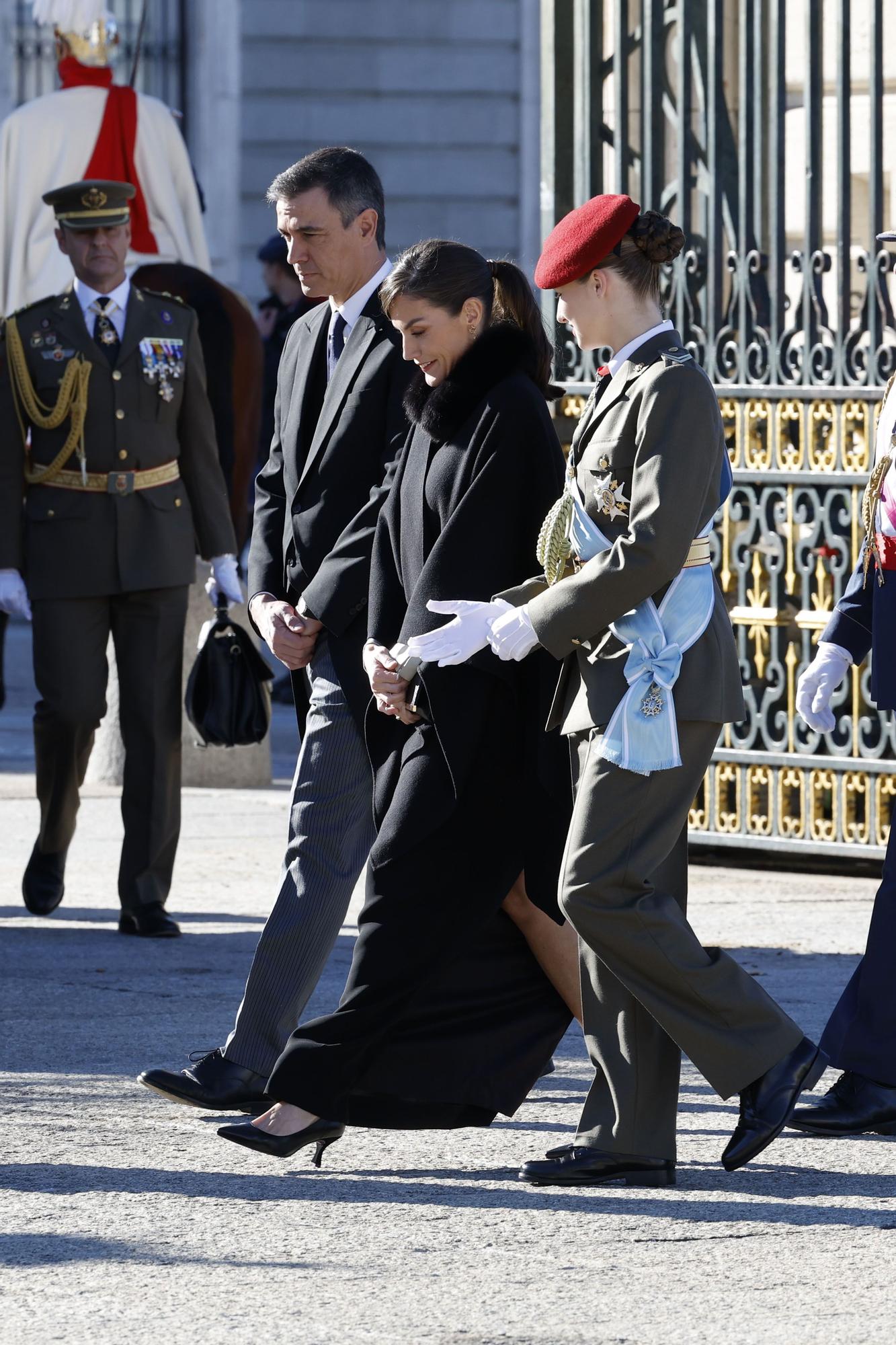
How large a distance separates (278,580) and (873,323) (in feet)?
9.38

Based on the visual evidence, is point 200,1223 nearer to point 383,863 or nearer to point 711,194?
point 383,863

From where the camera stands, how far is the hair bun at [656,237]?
462 cm

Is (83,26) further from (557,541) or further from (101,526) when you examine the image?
(557,541)

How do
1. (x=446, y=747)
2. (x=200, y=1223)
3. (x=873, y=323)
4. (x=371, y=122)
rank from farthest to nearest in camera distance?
(x=371, y=122)
(x=873, y=323)
(x=446, y=747)
(x=200, y=1223)

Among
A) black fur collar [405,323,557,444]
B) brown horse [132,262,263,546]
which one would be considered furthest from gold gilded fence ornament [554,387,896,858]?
black fur collar [405,323,557,444]

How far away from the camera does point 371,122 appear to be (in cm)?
2134

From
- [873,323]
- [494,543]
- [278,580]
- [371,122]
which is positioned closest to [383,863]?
[494,543]

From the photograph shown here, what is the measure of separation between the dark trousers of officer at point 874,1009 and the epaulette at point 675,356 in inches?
43.5

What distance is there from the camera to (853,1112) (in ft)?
16.8

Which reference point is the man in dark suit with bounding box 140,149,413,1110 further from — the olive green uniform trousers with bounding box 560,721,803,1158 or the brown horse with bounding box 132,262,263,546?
the brown horse with bounding box 132,262,263,546

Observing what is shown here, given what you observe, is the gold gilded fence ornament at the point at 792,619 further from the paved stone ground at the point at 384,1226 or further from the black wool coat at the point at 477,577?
the black wool coat at the point at 477,577

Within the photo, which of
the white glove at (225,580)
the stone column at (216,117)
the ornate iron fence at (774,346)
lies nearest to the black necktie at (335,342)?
the white glove at (225,580)

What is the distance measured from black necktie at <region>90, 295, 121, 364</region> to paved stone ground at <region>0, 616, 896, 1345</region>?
191 centimetres

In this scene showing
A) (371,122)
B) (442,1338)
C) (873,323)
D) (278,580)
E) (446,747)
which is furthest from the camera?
(371,122)
